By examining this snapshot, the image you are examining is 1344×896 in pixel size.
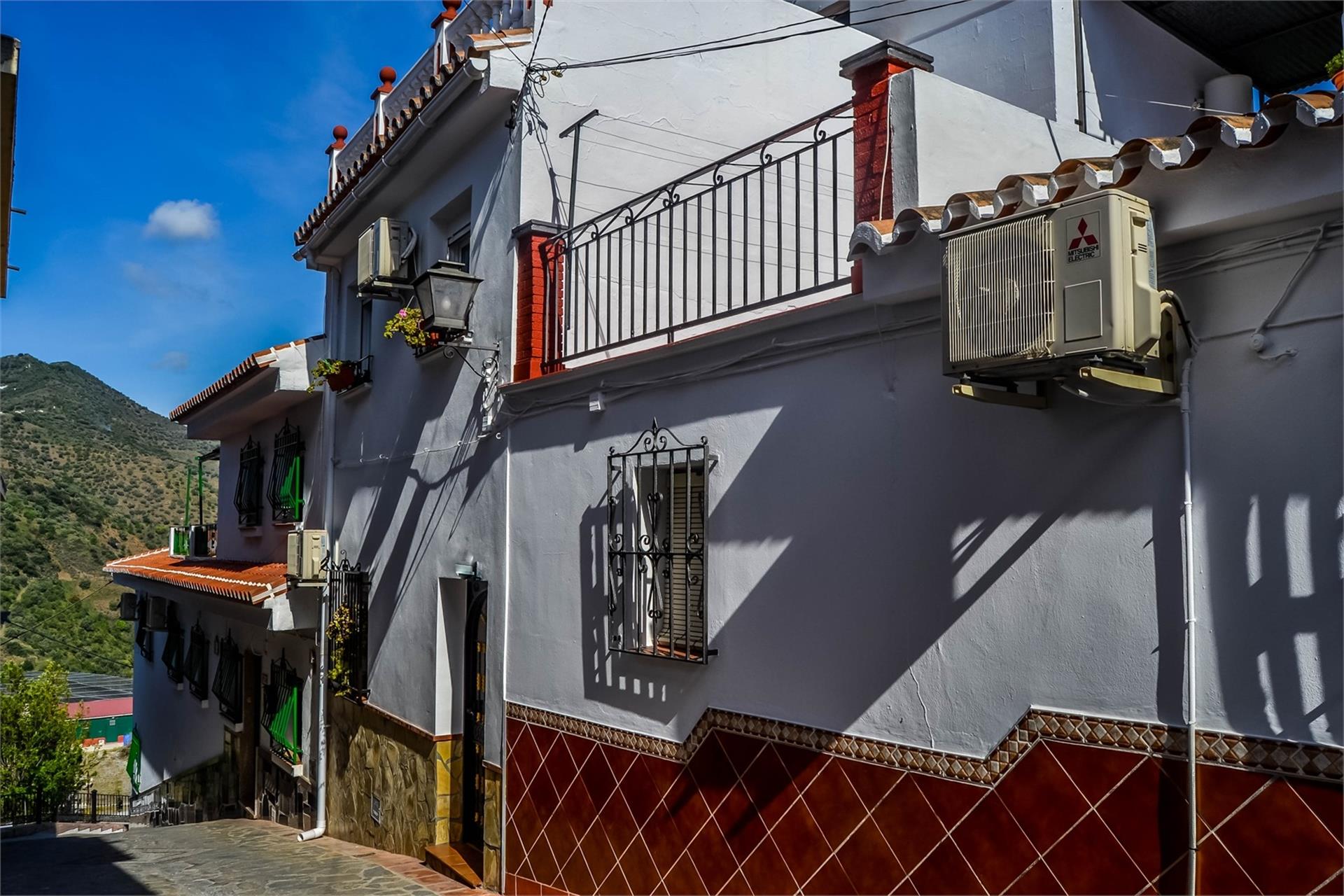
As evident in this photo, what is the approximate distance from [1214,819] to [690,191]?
6476 mm

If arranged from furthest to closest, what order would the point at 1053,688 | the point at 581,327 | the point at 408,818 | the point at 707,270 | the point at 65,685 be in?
1. the point at 65,685
2. the point at 408,818
3. the point at 707,270
4. the point at 581,327
5. the point at 1053,688

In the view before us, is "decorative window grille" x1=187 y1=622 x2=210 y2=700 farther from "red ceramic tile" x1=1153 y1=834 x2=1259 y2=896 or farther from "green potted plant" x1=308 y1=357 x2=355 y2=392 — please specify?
"red ceramic tile" x1=1153 y1=834 x2=1259 y2=896

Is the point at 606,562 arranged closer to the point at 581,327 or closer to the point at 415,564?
the point at 581,327

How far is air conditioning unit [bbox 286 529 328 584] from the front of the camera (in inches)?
454

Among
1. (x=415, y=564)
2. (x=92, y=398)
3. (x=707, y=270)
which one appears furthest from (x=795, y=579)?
(x=92, y=398)

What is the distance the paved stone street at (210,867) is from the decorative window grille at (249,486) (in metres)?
4.97

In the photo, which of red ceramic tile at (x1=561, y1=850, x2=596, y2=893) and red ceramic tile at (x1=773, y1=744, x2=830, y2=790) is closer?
red ceramic tile at (x1=773, y1=744, x2=830, y2=790)

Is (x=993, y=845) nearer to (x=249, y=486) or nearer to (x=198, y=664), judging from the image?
(x=249, y=486)

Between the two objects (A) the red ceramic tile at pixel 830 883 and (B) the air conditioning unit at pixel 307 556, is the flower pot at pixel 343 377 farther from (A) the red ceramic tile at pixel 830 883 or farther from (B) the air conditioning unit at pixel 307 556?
(A) the red ceramic tile at pixel 830 883

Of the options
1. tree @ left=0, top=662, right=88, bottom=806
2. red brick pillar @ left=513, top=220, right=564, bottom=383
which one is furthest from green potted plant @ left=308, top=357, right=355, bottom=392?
tree @ left=0, top=662, right=88, bottom=806

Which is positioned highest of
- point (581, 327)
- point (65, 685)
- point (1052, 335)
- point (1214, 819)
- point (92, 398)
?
point (92, 398)

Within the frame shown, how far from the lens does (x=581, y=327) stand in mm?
8086

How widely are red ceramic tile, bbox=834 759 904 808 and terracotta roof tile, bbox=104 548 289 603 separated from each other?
27.9 feet

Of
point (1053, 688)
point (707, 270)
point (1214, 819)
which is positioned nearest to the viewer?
point (1214, 819)
